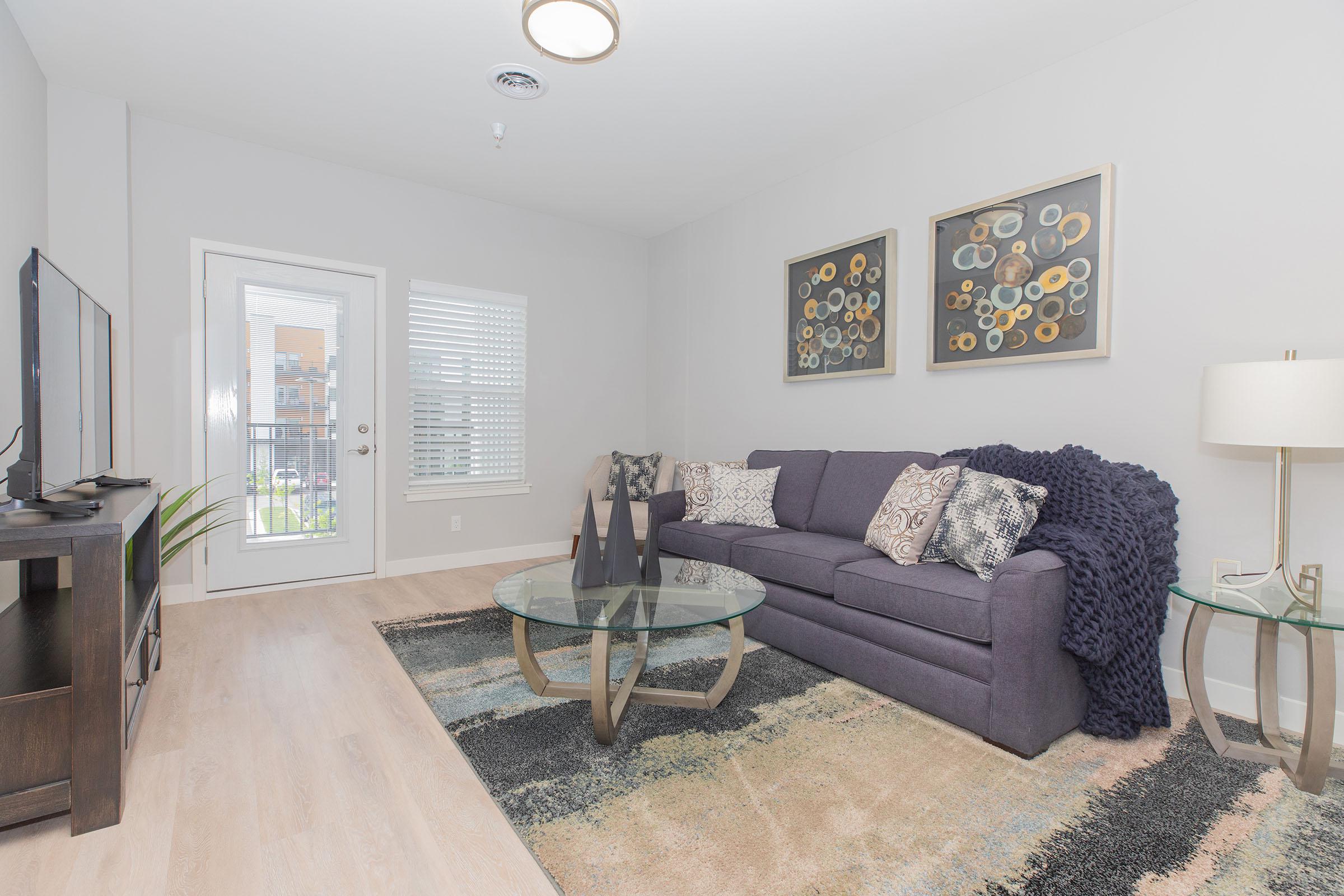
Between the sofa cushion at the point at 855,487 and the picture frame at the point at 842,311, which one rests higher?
the picture frame at the point at 842,311

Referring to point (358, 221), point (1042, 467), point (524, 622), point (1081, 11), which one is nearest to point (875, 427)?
point (1042, 467)

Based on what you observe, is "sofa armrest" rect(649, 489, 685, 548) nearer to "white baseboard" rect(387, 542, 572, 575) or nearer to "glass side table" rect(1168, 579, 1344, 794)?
"white baseboard" rect(387, 542, 572, 575)

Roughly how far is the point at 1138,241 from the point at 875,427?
1.43 meters

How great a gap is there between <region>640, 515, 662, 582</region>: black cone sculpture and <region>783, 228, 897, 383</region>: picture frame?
1753 mm

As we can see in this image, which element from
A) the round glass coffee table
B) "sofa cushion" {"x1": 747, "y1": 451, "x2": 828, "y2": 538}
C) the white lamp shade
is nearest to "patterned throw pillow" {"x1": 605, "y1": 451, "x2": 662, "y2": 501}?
"sofa cushion" {"x1": 747, "y1": 451, "x2": 828, "y2": 538}

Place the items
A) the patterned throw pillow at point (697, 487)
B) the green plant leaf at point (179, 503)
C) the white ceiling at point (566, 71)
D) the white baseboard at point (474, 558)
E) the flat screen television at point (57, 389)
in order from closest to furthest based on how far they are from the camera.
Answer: the flat screen television at point (57, 389) → the white ceiling at point (566, 71) → the green plant leaf at point (179, 503) → the patterned throw pillow at point (697, 487) → the white baseboard at point (474, 558)

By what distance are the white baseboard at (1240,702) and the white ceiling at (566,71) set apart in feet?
8.24

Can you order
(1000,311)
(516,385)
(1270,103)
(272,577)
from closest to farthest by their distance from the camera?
(1270,103), (1000,311), (272,577), (516,385)

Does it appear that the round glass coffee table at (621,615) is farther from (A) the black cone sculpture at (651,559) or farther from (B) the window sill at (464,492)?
(B) the window sill at (464,492)

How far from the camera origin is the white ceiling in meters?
2.45

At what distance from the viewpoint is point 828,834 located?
5.11 ft

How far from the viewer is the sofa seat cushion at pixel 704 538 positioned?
10.5 feet

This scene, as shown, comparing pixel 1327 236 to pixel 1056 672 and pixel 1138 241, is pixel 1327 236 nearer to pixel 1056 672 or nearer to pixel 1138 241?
pixel 1138 241

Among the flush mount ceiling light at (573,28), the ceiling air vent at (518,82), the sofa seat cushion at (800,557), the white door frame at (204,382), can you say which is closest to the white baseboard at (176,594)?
the white door frame at (204,382)
